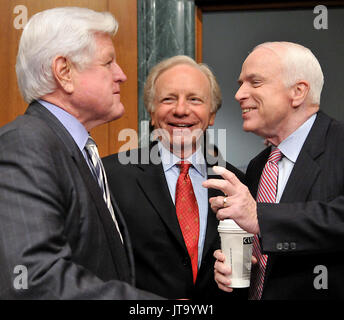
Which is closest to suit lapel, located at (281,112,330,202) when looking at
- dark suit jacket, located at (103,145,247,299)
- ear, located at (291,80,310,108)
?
ear, located at (291,80,310,108)

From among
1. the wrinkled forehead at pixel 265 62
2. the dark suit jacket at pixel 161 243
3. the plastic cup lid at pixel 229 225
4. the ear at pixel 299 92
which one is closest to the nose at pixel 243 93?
the wrinkled forehead at pixel 265 62

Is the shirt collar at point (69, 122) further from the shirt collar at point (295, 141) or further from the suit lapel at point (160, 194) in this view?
the shirt collar at point (295, 141)

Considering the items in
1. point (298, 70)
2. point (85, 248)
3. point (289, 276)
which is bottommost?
point (289, 276)

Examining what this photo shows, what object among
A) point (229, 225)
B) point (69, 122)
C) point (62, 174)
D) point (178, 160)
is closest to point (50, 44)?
point (69, 122)

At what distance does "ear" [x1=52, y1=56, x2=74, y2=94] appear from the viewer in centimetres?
139

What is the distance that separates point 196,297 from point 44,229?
0.85 metres

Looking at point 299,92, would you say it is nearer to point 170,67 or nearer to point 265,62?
point 265,62

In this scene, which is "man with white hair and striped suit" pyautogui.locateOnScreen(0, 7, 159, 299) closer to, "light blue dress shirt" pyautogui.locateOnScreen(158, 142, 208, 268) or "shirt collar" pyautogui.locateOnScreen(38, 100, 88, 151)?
"shirt collar" pyautogui.locateOnScreen(38, 100, 88, 151)

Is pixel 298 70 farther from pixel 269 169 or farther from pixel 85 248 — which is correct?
pixel 85 248

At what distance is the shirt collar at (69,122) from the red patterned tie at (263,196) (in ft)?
2.07

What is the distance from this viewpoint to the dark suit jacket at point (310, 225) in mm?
1450

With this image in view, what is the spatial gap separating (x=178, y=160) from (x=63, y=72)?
74cm
